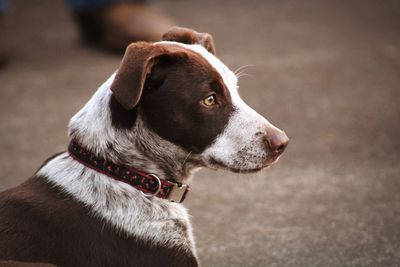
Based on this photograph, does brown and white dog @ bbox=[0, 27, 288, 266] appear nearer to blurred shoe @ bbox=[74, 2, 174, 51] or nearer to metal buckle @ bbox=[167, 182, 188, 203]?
metal buckle @ bbox=[167, 182, 188, 203]

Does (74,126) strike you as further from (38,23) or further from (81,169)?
(38,23)

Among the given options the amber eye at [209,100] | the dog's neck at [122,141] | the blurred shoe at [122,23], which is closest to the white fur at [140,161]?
the dog's neck at [122,141]

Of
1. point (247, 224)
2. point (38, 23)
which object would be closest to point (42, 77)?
point (38, 23)

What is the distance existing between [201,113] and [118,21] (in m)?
4.24

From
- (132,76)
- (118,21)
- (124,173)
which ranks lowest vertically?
(118,21)

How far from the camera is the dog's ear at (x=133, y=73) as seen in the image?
2393 millimetres

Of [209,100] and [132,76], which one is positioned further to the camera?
[209,100]

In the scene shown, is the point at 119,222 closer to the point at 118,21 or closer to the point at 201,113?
the point at 201,113

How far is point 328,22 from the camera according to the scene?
739cm

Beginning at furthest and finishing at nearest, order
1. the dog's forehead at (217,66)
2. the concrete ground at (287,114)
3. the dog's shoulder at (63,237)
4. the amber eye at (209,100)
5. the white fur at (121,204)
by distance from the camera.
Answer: the concrete ground at (287,114) → the dog's forehead at (217,66) → the amber eye at (209,100) → the white fur at (121,204) → the dog's shoulder at (63,237)

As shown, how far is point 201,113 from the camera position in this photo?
2617 mm

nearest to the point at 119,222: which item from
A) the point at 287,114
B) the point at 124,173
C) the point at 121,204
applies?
the point at 121,204

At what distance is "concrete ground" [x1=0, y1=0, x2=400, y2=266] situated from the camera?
11.6ft

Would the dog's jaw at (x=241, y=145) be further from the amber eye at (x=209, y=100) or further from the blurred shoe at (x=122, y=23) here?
the blurred shoe at (x=122, y=23)
